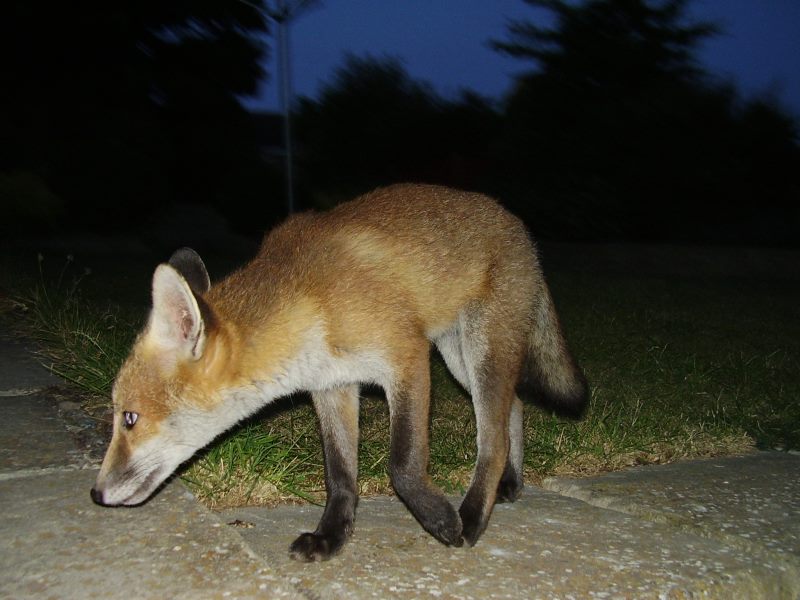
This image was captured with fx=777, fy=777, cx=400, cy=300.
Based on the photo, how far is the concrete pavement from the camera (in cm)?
232

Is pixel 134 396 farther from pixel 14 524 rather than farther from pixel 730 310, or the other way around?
pixel 730 310

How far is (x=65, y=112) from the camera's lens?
21453 millimetres

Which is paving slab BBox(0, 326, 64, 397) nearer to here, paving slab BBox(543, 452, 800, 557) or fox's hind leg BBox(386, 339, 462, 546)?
fox's hind leg BBox(386, 339, 462, 546)

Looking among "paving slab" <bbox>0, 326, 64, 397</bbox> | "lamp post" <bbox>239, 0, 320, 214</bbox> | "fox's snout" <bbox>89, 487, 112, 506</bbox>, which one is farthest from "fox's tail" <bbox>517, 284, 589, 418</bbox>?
"lamp post" <bbox>239, 0, 320, 214</bbox>

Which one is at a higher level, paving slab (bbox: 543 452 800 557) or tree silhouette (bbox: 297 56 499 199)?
tree silhouette (bbox: 297 56 499 199)

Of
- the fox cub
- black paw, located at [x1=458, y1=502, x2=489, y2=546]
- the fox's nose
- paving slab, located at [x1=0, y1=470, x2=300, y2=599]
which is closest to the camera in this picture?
paving slab, located at [x1=0, y1=470, x2=300, y2=599]

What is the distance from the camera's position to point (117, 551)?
246 cm

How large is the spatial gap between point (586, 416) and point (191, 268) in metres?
2.51

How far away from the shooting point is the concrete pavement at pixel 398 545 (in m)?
2.32

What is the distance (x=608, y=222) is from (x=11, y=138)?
15.8m

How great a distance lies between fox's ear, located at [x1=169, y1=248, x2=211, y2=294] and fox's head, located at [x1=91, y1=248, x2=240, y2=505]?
→ 0.37 m

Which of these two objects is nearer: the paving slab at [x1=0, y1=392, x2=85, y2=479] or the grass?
the paving slab at [x1=0, y1=392, x2=85, y2=479]

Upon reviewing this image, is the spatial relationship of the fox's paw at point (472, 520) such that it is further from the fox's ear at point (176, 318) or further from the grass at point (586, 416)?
the fox's ear at point (176, 318)

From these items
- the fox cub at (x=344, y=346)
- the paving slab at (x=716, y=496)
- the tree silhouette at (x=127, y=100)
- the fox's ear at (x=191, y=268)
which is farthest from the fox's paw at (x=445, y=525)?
the tree silhouette at (x=127, y=100)
